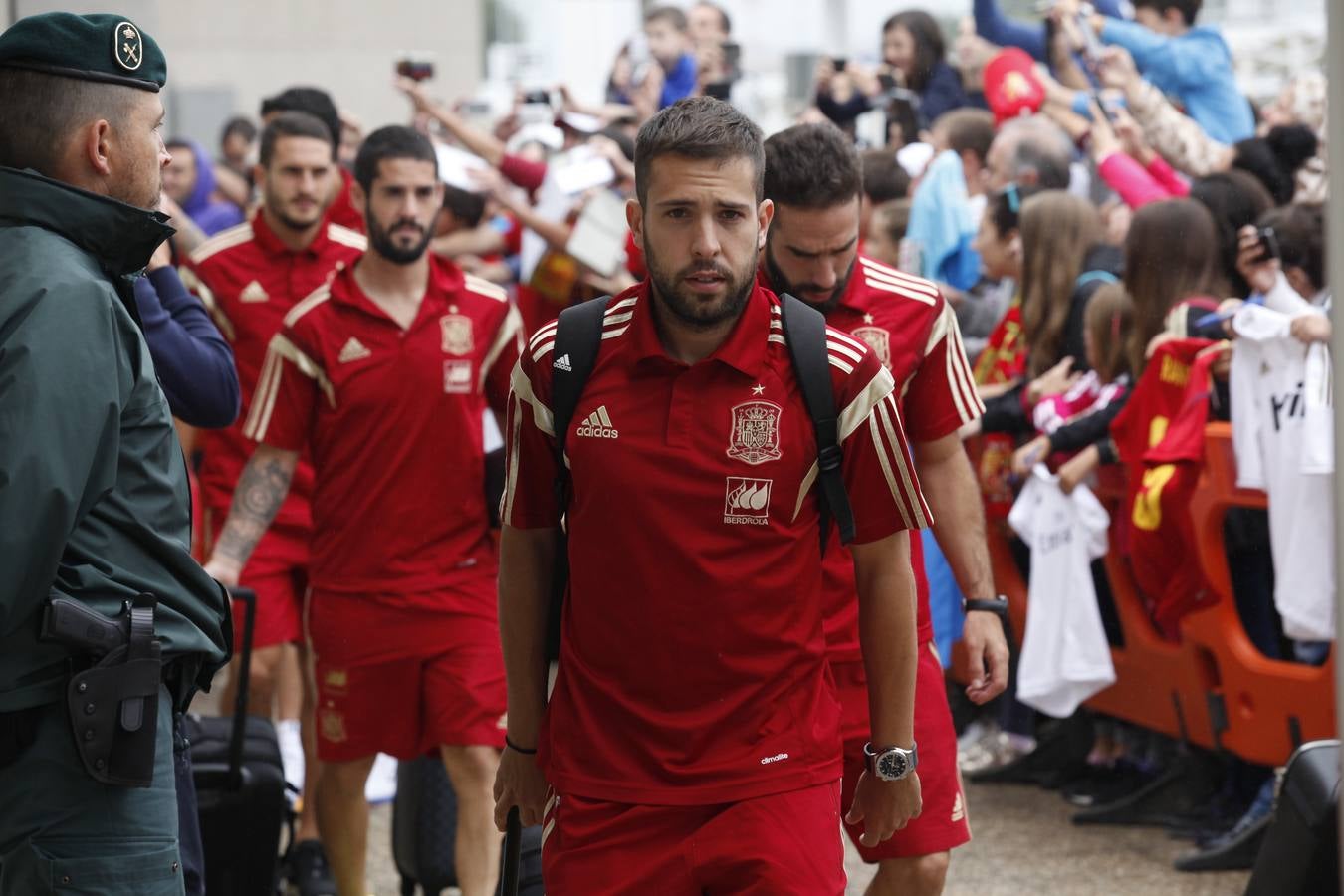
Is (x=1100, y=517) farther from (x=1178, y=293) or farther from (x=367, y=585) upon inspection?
(x=367, y=585)

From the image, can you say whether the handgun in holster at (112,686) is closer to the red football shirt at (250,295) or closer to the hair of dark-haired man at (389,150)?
the hair of dark-haired man at (389,150)

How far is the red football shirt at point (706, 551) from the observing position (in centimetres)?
371

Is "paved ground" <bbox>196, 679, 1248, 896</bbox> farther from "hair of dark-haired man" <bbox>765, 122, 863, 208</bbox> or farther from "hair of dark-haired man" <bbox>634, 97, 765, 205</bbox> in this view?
"hair of dark-haired man" <bbox>634, 97, 765, 205</bbox>

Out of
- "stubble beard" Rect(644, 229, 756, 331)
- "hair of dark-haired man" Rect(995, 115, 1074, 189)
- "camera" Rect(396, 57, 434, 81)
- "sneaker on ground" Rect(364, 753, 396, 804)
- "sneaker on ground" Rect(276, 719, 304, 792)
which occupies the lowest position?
"sneaker on ground" Rect(364, 753, 396, 804)

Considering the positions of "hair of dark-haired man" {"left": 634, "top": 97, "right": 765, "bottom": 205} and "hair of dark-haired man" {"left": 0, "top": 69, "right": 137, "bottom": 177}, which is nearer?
"hair of dark-haired man" {"left": 0, "top": 69, "right": 137, "bottom": 177}

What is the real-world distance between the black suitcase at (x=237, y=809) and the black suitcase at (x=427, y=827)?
55cm

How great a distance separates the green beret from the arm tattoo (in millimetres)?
2569

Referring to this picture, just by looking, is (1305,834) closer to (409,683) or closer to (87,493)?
(87,493)

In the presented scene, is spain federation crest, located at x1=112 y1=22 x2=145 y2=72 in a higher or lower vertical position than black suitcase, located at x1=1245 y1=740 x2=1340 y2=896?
higher

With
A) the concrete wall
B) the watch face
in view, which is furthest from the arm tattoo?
the concrete wall

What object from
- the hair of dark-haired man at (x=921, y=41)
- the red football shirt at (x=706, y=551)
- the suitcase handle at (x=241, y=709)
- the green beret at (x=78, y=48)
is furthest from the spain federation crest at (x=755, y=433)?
Answer: the hair of dark-haired man at (x=921, y=41)

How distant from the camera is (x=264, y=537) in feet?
23.6

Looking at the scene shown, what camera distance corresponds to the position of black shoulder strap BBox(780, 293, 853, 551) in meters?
3.76

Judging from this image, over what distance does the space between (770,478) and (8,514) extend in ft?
4.53
